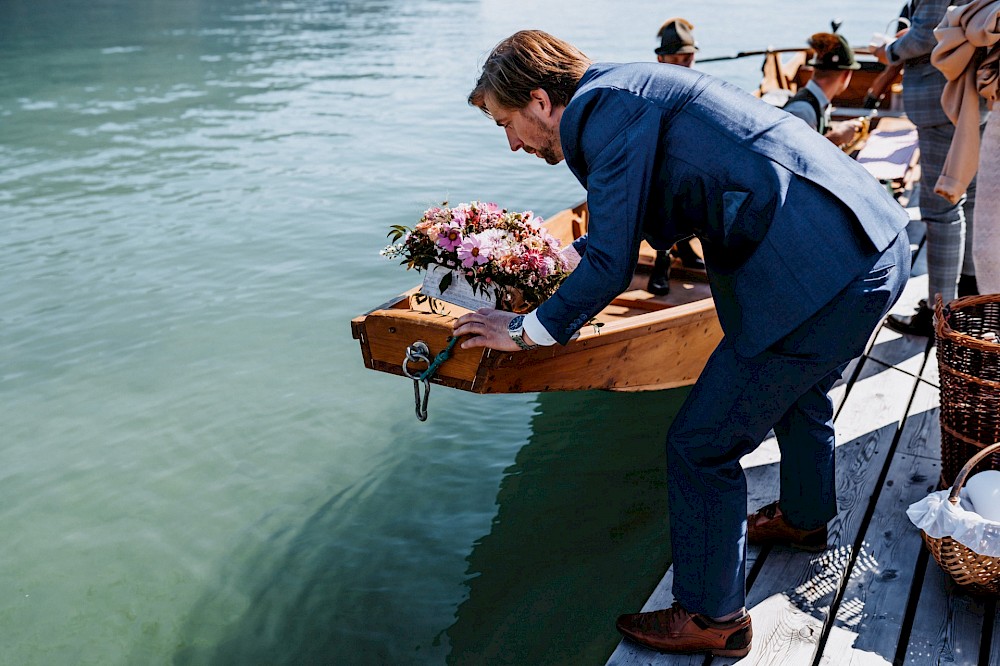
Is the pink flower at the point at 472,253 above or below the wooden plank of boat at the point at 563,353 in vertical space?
above

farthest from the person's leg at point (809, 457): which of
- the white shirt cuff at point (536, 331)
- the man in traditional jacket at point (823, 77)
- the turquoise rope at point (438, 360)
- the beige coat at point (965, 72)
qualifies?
the man in traditional jacket at point (823, 77)

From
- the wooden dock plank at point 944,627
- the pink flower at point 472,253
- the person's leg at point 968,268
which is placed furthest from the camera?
the person's leg at point 968,268

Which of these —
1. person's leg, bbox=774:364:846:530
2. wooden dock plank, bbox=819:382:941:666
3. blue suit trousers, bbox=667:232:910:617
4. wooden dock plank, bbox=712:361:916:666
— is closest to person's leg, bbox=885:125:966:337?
wooden dock plank, bbox=712:361:916:666

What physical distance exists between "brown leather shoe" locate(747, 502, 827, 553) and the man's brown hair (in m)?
1.43

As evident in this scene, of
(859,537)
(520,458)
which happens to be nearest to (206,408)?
(520,458)

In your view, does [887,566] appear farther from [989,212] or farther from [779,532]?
[989,212]

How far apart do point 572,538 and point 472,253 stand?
166 centimetres

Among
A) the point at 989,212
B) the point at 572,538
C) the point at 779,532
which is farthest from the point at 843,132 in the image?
the point at 779,532

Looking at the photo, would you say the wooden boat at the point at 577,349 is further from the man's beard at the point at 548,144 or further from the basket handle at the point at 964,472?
the basket handle at the point at 964,472

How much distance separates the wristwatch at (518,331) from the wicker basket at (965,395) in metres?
1.24

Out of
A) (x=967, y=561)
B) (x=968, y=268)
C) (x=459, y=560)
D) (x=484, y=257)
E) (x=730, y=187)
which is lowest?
(x=459, y=560)

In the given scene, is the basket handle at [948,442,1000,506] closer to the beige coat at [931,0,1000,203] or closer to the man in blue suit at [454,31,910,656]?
the man in blue suit at [454,31,910,656]

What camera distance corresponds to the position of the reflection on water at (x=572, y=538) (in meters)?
3.48

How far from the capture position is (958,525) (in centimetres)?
238
